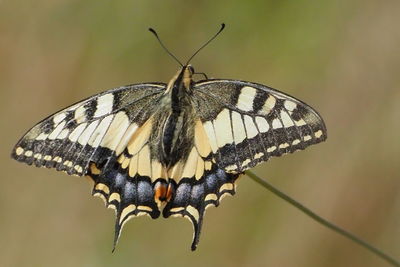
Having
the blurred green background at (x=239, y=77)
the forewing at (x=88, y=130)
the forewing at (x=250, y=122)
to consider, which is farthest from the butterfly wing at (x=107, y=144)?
the blurred green background at (x=239, y=77)

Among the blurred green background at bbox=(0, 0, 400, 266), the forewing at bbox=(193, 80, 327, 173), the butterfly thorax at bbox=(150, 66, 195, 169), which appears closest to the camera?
the forewing at bbox=(193, 80, 327, 173)

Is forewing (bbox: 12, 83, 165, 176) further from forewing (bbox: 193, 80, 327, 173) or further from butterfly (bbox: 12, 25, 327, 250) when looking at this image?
forewing (bbox: 193, 80, 327, 173)

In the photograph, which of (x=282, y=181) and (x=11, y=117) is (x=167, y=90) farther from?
(x=11, y=117)

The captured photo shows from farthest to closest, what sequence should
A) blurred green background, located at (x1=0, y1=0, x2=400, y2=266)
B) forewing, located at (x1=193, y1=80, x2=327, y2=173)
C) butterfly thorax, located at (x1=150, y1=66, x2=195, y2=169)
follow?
blurred green background, located at (x1=0, y1=0, x2=400, y2=266)
butterfly thorax, located at (x1=150, y1=66, x2=195, y2=169)
forewing, located at (x1=193, y1=80, x2=327, y2=173)

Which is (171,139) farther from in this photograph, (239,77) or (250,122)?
(239,77)

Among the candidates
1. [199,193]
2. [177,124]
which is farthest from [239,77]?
[199,193]

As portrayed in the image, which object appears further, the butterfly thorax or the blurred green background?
the blurred green background

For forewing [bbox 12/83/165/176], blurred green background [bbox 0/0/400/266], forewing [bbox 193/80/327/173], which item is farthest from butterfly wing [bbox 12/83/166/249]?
blurred green background [bbox 0/0/400/266]

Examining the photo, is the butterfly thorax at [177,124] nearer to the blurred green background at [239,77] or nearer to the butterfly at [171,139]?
the butterfly at [171,139]
